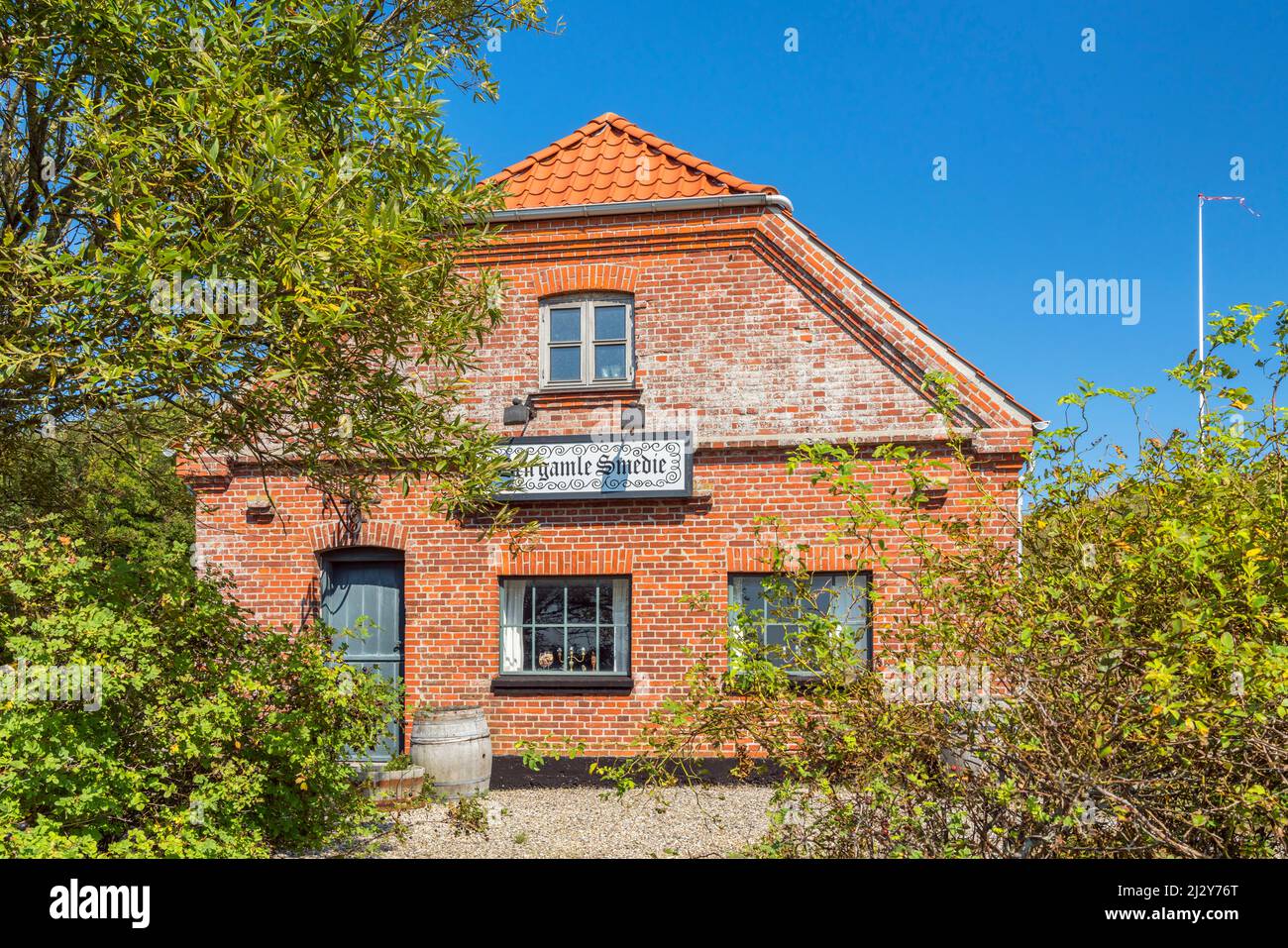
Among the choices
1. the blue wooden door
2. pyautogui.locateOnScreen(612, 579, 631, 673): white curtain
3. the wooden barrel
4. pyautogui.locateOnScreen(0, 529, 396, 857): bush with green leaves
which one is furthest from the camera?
the blue wooden door

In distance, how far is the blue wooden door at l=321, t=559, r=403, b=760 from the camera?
11.2 m

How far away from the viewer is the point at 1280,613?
391cm

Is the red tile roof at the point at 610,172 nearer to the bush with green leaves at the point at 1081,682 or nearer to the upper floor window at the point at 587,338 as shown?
the upper floor window at the point at 587,338

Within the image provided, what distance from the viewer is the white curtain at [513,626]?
10.9 meters

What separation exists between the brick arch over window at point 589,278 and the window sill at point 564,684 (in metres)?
4.22

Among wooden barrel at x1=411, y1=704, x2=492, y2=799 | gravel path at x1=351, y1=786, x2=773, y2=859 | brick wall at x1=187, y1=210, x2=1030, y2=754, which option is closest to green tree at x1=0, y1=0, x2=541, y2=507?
gravel path at x1=351, y1=786, x2=773, y2=859

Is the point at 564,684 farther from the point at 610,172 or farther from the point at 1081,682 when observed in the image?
the point at 1081,682

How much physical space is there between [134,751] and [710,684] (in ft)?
12.5

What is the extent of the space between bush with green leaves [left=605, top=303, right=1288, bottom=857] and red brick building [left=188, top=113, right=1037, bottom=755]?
5.30 metres

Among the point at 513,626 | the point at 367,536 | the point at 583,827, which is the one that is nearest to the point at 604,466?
the point at 513,626

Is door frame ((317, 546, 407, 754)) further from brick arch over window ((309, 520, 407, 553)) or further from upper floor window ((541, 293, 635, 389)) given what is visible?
upper floor window ((541, 293, 635, 389))
